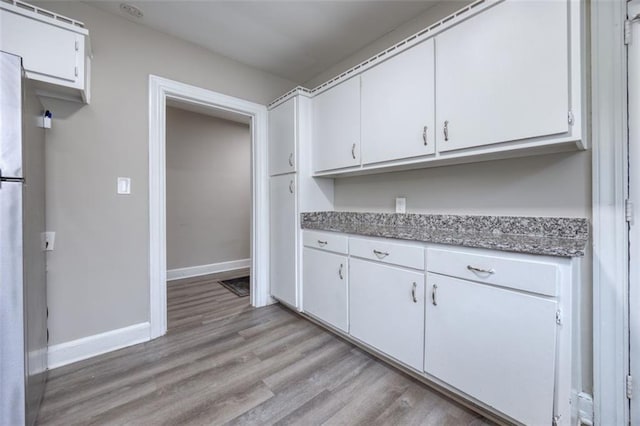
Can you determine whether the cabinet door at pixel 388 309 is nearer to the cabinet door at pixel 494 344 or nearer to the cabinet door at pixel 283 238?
the cabinet door at pixel 494 344

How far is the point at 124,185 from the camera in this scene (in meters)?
2.02

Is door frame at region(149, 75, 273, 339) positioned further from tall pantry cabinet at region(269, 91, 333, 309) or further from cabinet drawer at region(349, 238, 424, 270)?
cabinet drawer at region(349, 238, 424, 270)

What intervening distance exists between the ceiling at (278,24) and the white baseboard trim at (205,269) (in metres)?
2.96

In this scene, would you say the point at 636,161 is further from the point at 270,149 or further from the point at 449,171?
the point at 270,149

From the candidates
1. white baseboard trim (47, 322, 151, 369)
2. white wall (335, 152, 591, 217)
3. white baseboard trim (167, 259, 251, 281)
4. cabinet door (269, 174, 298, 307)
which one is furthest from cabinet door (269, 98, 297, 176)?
white baseboard trim (167, 259, 251, 281)

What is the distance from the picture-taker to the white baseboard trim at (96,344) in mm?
1747

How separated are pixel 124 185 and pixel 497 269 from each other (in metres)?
2.52

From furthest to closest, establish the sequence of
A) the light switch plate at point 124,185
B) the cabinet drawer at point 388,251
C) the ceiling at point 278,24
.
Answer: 1. the light switch plate at point 124,185
2. the ceiling at point 278,24
3. the cabinet drawer at point 388,251

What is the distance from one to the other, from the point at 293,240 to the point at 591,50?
Answer: 7.27 feet

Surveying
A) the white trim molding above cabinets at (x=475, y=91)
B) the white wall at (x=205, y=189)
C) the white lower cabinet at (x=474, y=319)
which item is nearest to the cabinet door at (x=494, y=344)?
the white lower cabinet at (x=474, y=319)

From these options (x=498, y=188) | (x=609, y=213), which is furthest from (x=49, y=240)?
(x=609, y=213)

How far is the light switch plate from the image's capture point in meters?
2.01

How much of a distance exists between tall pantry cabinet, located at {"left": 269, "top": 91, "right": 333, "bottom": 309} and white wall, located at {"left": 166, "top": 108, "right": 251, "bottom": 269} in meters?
1.36

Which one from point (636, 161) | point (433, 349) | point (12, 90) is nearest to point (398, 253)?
point (433, 349)
